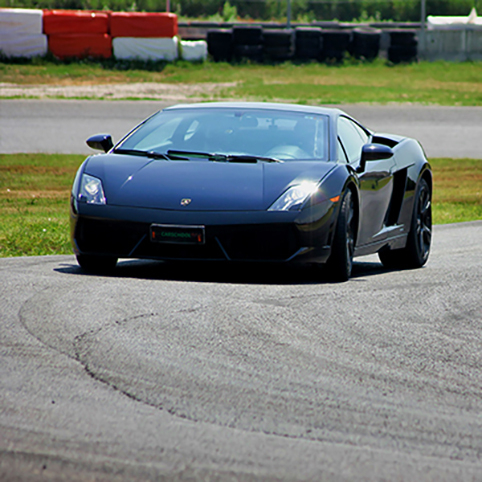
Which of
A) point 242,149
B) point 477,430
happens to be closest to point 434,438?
point 477,430

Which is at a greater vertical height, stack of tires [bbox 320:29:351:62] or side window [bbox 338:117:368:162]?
side window [bbox 338:117:368:162]

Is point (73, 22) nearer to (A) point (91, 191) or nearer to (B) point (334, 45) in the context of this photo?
(B) point (334, 45)

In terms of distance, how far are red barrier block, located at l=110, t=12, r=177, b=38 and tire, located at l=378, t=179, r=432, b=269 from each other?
938 inches

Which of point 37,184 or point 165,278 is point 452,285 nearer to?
point 165,278

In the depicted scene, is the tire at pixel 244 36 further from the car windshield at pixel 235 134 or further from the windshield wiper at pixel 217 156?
the windshield wiper at pixel 217 156

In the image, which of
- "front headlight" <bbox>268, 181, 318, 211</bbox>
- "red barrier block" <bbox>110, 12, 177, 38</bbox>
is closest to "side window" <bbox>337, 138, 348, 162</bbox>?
"front headlight" <bbox>268, 181, 318, 211</bbox>

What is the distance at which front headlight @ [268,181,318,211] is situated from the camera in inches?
238

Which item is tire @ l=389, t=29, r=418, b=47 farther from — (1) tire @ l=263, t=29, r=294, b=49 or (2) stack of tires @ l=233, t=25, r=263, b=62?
(2) stack of tires @ l=233, t=25, r=263, b=62

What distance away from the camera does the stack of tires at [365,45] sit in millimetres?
34938

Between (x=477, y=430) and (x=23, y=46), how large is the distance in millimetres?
29035

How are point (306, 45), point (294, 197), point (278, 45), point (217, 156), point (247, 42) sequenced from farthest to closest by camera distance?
1. point (306, 45)
2. point (278, 45)
3. point (247, 42)
4. point (217, 156)
5. point (294, 197)

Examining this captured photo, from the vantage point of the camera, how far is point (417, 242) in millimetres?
8086

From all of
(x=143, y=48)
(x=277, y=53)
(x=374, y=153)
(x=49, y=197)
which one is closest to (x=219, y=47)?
(x=277, y=53)

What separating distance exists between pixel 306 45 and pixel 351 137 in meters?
27.5
